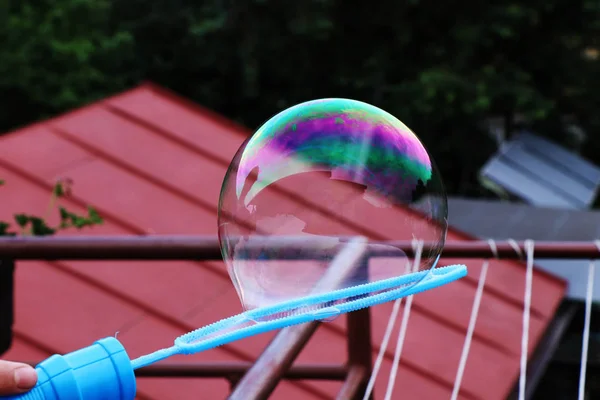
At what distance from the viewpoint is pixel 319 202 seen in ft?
3.73

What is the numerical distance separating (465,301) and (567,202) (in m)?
8.94

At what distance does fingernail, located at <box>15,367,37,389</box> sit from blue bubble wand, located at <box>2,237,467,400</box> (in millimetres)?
11

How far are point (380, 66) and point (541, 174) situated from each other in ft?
13.0

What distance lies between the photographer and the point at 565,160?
13.3 m

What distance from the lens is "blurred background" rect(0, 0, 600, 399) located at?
42.9 feet

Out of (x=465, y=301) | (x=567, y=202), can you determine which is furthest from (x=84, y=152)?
(x=567, y=202)

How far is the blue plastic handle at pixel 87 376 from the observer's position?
2.54ft

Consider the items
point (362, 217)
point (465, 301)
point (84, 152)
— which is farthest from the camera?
point (84, 152)

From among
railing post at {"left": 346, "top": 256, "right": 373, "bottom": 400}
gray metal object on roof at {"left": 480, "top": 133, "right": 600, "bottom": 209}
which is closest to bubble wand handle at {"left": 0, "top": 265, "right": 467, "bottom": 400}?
railing post at {"left": 346, "top": 256, "right": 373, "bottom": 400}

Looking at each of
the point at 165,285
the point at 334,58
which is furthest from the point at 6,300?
the point at 334,58

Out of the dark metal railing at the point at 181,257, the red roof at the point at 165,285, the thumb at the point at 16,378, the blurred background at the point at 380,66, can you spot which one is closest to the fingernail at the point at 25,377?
the thumb at the point at 16,378

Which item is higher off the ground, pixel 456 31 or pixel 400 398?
pixel 456 31

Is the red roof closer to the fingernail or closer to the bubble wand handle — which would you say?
the bubble wand handle

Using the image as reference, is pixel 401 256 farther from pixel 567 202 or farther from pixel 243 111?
pixel 243 111
